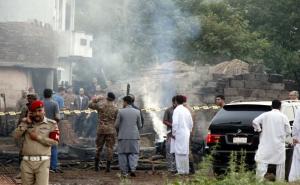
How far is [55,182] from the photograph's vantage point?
47.8 ft

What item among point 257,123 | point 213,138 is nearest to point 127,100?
point 213,138

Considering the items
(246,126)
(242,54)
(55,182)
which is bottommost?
(55,182)

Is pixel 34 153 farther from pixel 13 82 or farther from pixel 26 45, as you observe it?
pixel 26 45

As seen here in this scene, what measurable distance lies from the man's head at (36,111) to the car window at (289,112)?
5968 mm

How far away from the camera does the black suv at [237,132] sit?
554 inches

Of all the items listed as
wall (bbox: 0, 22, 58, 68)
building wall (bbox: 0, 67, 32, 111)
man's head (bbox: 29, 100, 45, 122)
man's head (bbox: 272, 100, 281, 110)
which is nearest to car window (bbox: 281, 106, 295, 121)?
man's head (bbox: 272, 100, 281, 110)

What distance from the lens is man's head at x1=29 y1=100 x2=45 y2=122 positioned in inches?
399

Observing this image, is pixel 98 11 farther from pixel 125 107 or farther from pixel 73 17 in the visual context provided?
pixel 125 107

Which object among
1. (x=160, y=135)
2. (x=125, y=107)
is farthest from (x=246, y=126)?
(x=160, y=135)

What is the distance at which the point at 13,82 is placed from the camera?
33.5 m

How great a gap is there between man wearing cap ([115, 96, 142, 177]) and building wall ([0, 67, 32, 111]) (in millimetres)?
17771

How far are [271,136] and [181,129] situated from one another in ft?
8.73

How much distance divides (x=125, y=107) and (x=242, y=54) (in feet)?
60.5

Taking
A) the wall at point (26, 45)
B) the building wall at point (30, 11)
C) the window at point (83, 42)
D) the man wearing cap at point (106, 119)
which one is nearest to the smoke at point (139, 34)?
the window at point (83, 42)
